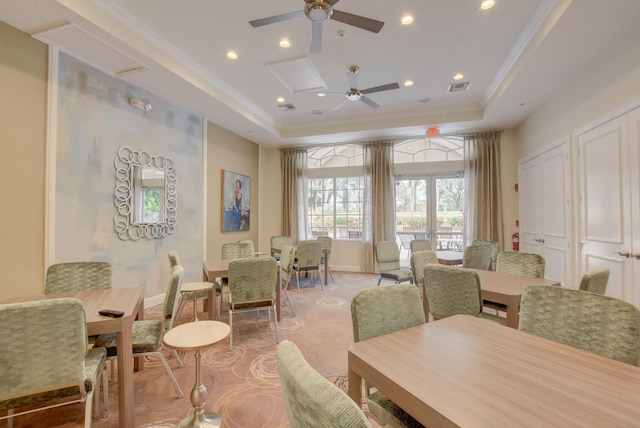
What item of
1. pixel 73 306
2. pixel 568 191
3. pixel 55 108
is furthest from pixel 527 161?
pixel 55 108

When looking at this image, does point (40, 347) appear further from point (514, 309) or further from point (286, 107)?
point (286, 107)

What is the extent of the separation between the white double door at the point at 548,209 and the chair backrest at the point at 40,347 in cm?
526

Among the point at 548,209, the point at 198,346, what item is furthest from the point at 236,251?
the point at 548,209

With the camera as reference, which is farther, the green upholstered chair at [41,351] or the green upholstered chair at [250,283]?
the green upholstered chair at [250,283]

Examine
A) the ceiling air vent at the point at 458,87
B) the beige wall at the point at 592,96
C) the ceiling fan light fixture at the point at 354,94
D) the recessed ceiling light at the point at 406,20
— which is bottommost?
the beige wall at the point at 592,96

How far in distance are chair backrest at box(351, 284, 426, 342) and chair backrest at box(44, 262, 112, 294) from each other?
230cm

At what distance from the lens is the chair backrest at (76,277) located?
7.67 feet

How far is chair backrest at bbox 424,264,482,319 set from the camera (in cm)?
214

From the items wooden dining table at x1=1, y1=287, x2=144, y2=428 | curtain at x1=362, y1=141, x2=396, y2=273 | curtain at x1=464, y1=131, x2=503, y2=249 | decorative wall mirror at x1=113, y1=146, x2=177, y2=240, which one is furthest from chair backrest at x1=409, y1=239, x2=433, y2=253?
wooden dining table at x1=1, y1=287, x2=144, y2=428

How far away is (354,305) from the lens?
1496 millimetres

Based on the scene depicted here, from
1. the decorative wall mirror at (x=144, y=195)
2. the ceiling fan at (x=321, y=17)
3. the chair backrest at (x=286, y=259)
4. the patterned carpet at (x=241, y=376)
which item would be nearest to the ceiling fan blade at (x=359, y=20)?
the ceiling fan at (x=321, y=17)

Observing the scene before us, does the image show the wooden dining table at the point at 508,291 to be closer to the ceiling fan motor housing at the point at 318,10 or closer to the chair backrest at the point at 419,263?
the chair backrest at the point at 419,263

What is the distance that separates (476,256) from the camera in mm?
4047

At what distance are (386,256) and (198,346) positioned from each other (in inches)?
138
